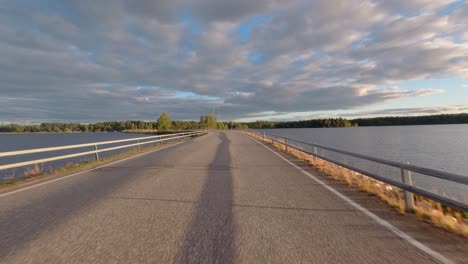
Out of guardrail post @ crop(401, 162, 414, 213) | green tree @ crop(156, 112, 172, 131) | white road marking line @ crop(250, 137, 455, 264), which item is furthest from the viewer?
green tree @ crop(156, 112, 172, 131)

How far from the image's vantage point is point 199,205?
218 inches

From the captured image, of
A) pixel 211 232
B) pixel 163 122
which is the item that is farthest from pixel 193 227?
pixel 163 122

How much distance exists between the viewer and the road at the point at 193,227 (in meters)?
3.33

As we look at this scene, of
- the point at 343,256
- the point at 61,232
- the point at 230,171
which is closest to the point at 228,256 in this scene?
the point at 343,256

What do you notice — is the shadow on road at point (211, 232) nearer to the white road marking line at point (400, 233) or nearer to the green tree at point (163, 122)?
the white road marking line at point (400, 233)

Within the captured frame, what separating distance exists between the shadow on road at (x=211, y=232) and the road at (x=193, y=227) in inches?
0.5

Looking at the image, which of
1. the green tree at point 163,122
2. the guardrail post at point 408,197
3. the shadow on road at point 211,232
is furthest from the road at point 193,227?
the green tree at point 163,122

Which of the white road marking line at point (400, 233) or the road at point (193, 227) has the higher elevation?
the road at point (193, 227)

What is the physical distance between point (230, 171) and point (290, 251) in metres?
6.76

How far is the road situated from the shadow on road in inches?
0.5

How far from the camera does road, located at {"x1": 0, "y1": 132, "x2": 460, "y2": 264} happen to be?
333cm

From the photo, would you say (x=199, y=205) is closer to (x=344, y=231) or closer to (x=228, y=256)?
(x=228, y=256)

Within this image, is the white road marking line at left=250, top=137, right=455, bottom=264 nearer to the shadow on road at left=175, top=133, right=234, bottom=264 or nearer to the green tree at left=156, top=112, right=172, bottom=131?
the shadow on road at left=175, top=133, right=234, bottom=264

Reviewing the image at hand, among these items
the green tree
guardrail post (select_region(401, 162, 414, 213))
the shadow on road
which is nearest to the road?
the shadow on road
